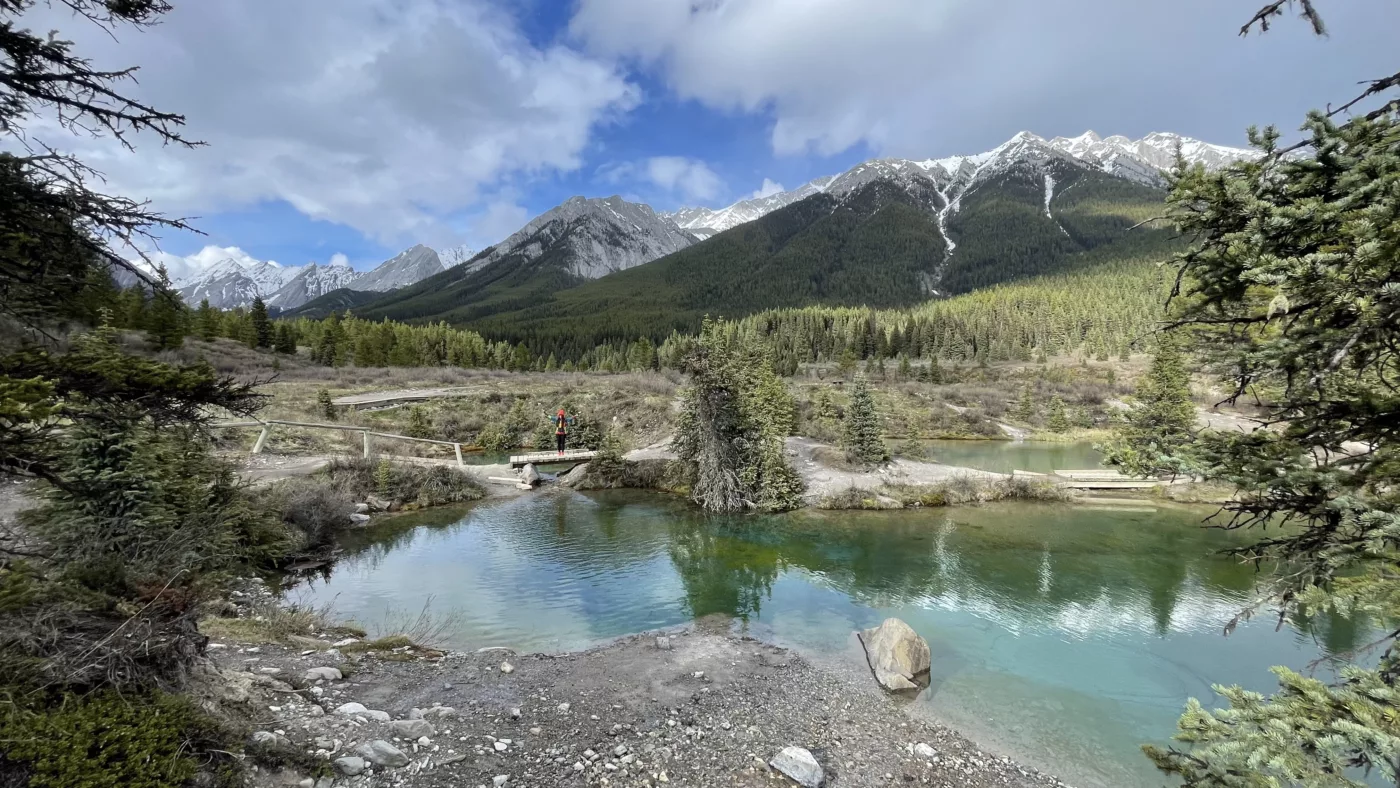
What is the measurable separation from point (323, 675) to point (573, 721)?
15.2 ft

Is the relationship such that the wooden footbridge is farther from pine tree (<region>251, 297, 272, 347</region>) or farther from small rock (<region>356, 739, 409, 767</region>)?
pine tree (<region>251, 297, 272, 347</region>)

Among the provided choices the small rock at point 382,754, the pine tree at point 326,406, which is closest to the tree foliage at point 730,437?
the small rock at point 382,754

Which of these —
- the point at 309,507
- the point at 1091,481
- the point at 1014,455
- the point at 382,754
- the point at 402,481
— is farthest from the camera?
the point at 1014,455

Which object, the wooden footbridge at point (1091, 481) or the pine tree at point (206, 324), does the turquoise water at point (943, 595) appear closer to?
the wooden footbridge at point (1091, 481)

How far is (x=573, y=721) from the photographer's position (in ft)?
31.6

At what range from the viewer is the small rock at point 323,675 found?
385 inches

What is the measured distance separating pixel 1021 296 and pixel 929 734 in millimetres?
162964

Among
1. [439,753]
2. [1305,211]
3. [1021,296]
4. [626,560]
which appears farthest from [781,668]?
[1021,296]

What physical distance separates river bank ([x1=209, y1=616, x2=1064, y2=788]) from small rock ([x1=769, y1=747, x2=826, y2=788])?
0.56 feet

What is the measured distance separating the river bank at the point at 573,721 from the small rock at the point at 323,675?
28 millimetres

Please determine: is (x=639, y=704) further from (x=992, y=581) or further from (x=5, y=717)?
(x=992, y=581)

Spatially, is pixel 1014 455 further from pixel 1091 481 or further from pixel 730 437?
pixel 730 437

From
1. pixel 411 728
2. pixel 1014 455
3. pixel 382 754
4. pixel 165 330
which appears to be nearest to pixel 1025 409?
pixel 1014 455

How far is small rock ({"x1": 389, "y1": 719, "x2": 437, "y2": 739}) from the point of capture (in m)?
8.17
